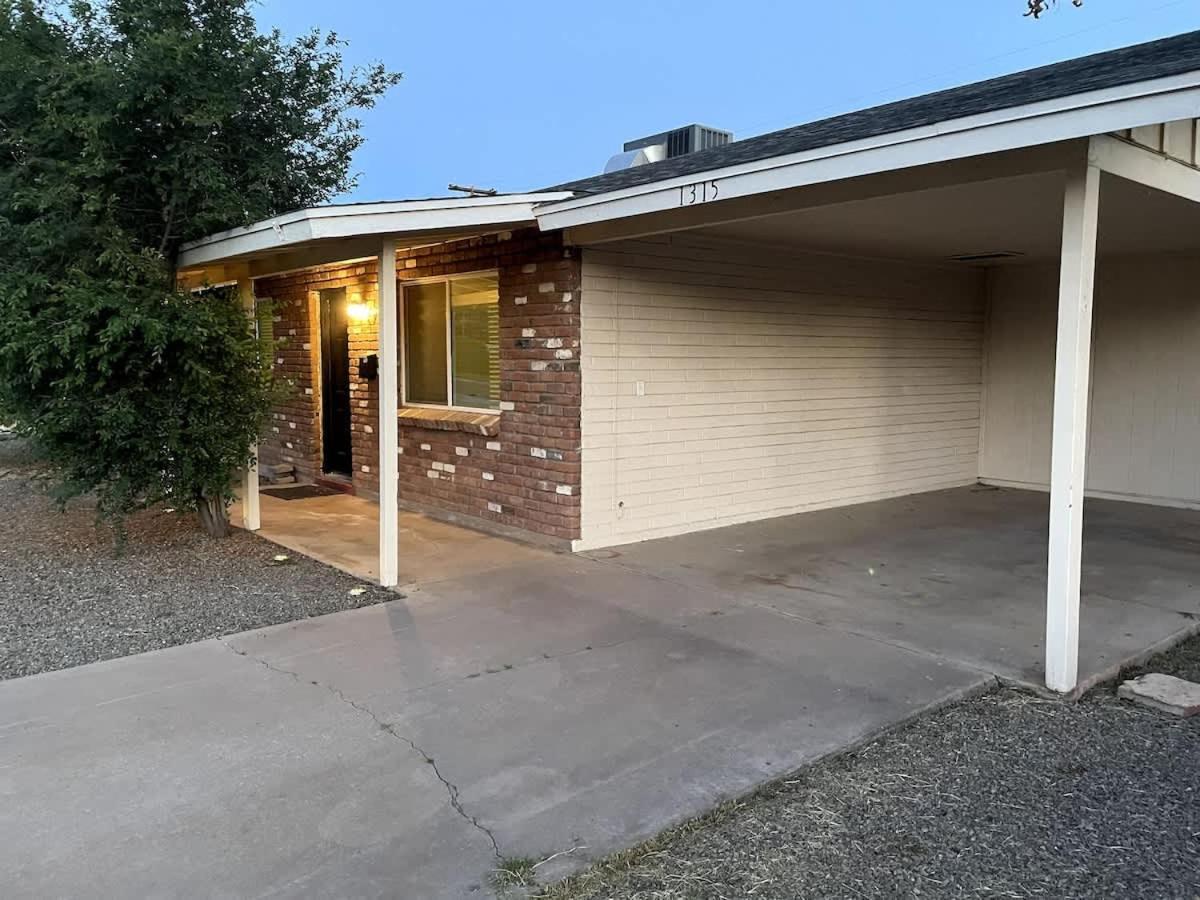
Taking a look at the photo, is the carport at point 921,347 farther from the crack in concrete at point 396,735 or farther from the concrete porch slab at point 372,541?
the crack in concrete at point 396,735

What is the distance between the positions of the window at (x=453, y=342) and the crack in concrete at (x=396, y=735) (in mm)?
3647

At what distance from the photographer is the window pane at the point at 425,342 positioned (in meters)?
8.38

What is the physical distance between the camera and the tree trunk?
23.5 ft

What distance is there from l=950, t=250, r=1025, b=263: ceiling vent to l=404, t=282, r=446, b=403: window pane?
17.1 ft

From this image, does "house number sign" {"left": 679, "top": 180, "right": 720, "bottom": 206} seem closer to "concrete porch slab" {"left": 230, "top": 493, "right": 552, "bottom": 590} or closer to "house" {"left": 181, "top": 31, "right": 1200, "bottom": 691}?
"house" {"left": 181, "top": 31, "right": 1200, "bottom": 691}

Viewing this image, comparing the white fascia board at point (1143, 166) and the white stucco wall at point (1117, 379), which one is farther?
the white stucco wall at point (1117, 379)

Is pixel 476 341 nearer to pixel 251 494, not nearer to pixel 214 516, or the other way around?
pixel 251 494

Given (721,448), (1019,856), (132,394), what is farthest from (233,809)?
(721,448)

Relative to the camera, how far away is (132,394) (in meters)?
6.22

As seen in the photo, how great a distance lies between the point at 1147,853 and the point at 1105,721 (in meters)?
1.11

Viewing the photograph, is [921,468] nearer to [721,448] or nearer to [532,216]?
[721,448]

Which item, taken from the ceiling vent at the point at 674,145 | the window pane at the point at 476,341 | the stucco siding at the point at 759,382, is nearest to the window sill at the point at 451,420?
the window pane at the point at 476,341

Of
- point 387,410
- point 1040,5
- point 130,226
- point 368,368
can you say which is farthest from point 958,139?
point 368,368

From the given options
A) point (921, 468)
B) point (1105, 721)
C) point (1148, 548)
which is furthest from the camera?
point (921, 468)
